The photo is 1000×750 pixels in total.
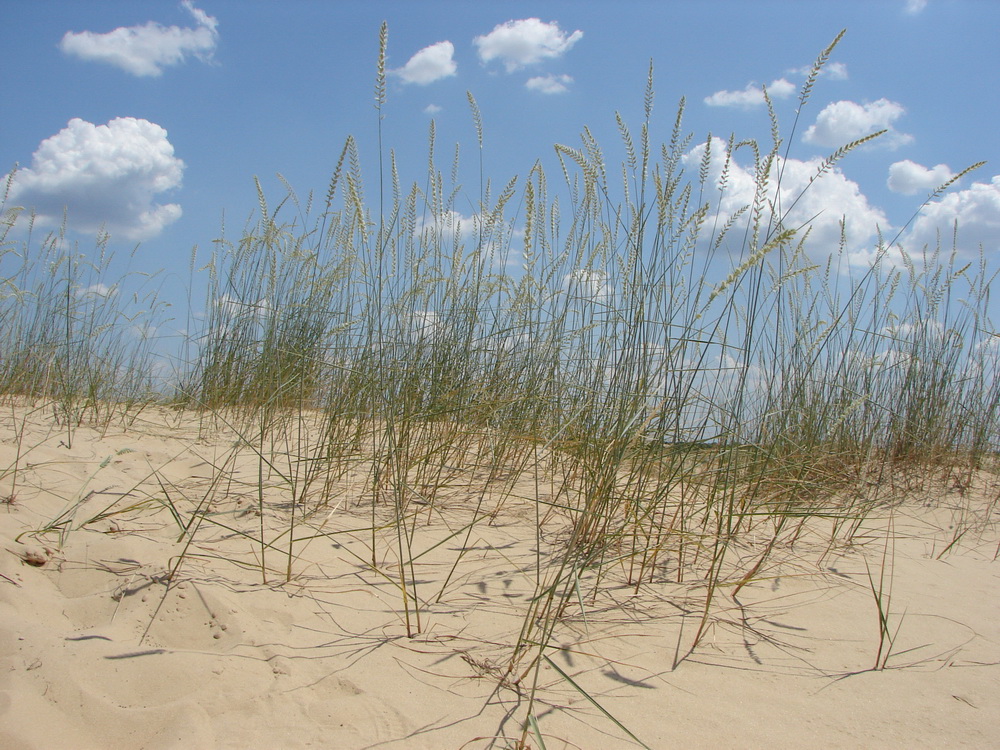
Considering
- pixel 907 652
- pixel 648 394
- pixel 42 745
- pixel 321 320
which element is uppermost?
pixel 321 320

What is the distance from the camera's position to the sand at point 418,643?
95cm

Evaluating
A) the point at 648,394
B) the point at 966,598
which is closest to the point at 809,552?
the point at 966,598

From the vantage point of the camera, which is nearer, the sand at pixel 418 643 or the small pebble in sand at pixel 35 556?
the sand at pixel 418 643

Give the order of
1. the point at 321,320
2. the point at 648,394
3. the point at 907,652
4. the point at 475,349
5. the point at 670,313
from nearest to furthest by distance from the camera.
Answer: the point at 907,652, the point at 648,394, the point at 670,313, the point at 475,349, the point at 321,320

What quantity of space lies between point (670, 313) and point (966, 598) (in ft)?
3.57

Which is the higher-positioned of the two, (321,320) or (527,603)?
(321,320)

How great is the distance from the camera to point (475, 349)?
2.43m

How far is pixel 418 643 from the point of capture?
46.9 inches

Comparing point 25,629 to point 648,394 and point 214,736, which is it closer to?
point 214,736

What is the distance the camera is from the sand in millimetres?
946

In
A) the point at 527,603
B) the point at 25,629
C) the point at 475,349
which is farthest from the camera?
the point at 475,349

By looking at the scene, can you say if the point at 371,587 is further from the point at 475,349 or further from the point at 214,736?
the point at 475,349

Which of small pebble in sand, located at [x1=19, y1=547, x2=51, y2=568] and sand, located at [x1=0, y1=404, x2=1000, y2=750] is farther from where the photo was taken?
small pebble in sand, located at [x1=19, y1=547, x2=51, y2=568]

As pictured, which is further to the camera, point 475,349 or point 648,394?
point 475,349
